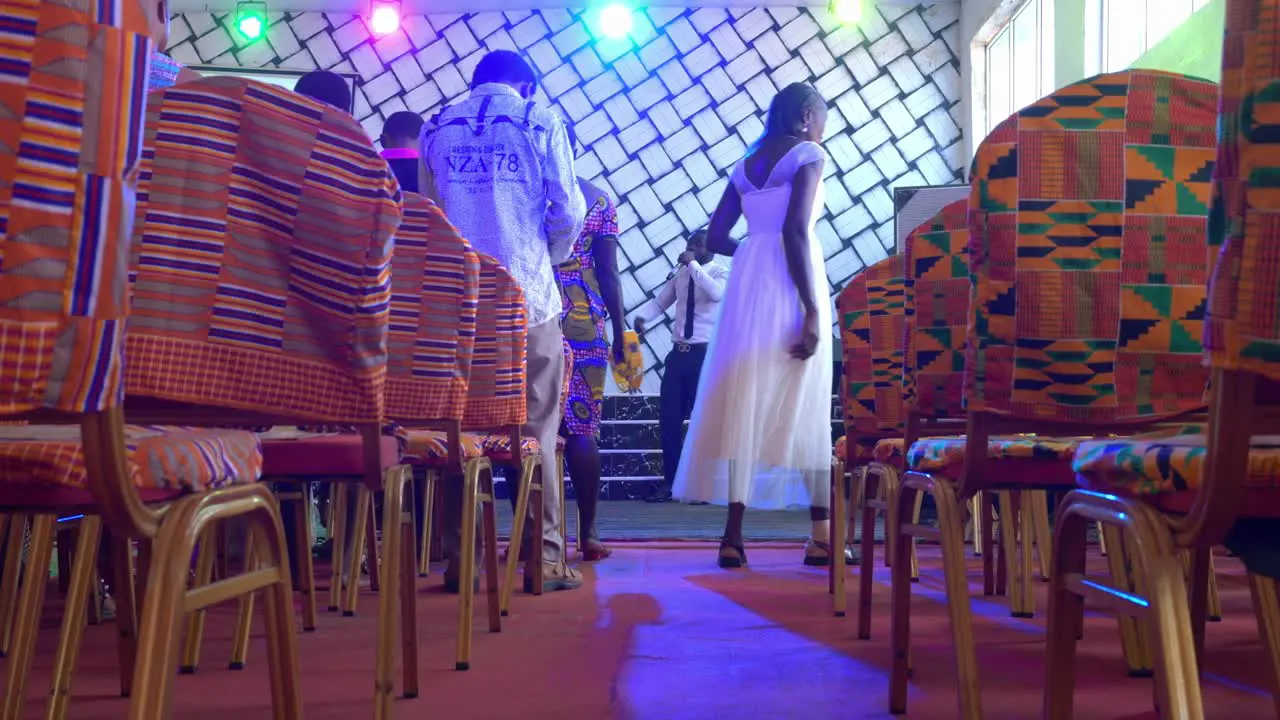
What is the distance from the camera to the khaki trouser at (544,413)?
11.1 ft

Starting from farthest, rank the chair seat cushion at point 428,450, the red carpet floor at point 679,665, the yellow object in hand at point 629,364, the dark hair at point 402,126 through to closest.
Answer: the yellow object in hand at point 629,364
the dark hair at point 402,126
the chair seat cushion at point 428,450
the red carpet floor at point 679,665

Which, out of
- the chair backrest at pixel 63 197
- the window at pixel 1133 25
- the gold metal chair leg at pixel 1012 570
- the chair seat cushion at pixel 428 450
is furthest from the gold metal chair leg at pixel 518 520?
the window at pixel 1133 25

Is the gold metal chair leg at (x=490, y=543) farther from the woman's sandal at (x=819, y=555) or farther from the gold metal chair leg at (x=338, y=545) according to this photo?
the woman's sandal at (x=819, y=555)

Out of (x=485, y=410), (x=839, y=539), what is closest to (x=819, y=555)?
(x=839, y=539)

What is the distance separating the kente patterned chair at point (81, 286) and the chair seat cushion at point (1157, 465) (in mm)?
742

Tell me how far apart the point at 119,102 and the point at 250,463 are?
426mm

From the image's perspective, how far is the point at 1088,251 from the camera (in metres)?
1.49

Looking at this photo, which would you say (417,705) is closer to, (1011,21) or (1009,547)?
(1009,547)

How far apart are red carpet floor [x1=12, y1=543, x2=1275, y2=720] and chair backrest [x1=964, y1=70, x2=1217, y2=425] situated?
0.68 m

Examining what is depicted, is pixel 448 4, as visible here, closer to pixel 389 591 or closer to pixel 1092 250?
pixel 389 591

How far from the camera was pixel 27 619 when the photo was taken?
154 cm

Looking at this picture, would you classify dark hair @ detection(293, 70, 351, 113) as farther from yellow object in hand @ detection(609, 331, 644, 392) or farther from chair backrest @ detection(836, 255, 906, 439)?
chair backrest @ detection(836, 255, 906, 439)

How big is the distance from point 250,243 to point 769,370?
2.85 m

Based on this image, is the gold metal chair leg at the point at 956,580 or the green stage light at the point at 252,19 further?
the green stage light at the point at 252,19
